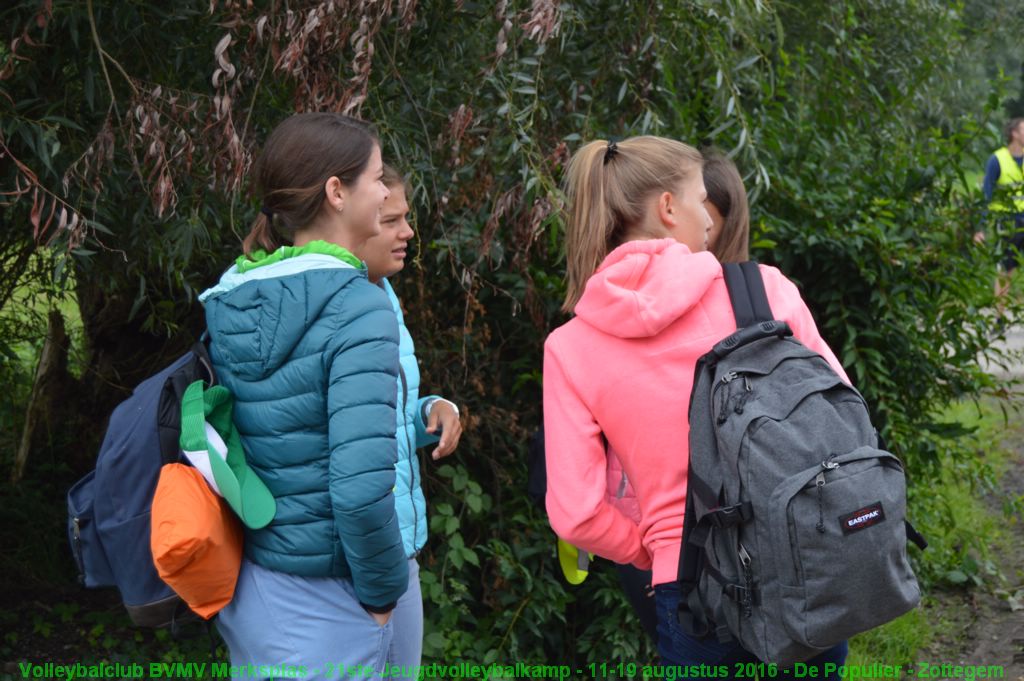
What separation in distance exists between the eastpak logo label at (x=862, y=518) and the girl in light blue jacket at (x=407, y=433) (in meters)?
0.93

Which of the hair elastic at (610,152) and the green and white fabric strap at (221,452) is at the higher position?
the hair elastic at (610,152)

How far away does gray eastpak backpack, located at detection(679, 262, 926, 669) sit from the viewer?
6.57 ft

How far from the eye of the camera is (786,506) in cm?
199

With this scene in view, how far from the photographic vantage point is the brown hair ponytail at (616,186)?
2.48 m

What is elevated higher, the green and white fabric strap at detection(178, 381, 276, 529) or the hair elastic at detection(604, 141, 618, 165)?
the hair elastic at detection(604, 141, 618, 165)

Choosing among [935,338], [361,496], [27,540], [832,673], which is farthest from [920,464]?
[27,540]

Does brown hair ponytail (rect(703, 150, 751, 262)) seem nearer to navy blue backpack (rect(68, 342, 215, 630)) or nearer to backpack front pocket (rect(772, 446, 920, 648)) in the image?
backpack front pocket (rect(772, 446, 920, 648))

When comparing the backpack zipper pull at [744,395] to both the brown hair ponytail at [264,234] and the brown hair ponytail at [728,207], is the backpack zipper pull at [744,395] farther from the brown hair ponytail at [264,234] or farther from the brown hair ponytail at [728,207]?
the brown hair ponytail at [264,234]

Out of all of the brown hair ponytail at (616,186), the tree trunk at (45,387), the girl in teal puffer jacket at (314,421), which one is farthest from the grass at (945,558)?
the tree trunk at (45,387)

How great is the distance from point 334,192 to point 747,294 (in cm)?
93

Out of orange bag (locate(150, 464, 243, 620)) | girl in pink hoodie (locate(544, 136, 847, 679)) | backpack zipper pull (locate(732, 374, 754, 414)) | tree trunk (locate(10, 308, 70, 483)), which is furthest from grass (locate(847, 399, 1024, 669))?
tree trunk (locate(10, 308, 70, 483))

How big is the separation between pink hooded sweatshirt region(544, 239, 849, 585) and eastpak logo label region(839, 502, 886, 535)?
0.34 m

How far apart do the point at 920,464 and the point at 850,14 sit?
2.11 meters

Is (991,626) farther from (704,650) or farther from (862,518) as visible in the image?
(862,518)
